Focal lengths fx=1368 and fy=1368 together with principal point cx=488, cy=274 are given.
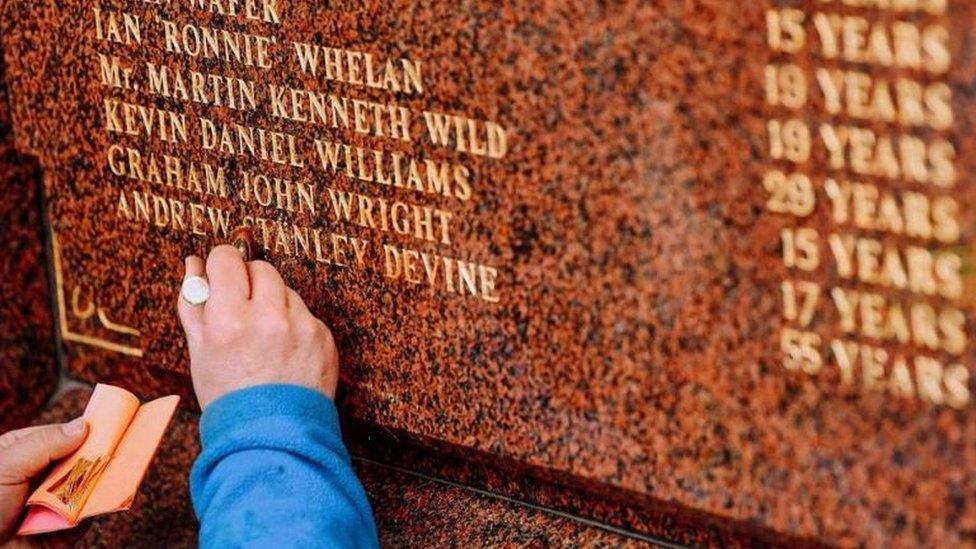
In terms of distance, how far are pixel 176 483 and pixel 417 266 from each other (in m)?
0.68

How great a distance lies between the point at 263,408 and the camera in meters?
1.80

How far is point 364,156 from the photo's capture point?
1.88m

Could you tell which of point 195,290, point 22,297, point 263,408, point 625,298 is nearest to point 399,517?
point 263,408

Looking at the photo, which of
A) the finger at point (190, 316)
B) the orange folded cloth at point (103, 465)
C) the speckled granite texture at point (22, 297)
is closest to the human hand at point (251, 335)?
the finger at point (190, 316)

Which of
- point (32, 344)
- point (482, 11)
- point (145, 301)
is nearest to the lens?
point (482, 11)

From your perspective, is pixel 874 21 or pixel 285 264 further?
pixel 285 264

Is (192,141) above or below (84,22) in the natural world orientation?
below

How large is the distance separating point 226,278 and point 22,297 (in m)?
0.68

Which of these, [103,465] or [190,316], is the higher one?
[190,316]

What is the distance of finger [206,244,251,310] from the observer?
1901mm

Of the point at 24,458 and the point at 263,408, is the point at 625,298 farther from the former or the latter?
the point at 24,458

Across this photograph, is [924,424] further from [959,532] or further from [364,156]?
[364,156]

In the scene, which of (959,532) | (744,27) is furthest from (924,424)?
(744,27)

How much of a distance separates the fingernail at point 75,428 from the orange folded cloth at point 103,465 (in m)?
0.01
